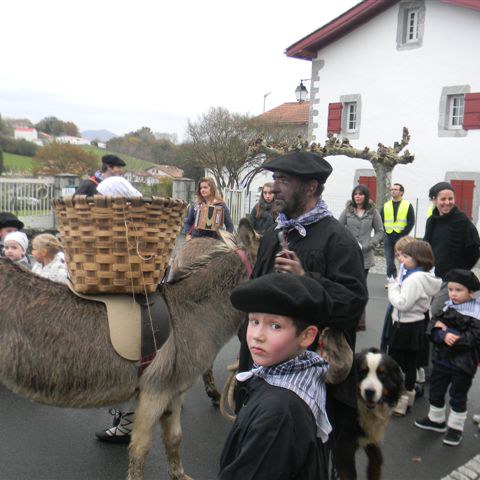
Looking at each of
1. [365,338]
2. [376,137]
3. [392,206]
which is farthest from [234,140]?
[365,338]

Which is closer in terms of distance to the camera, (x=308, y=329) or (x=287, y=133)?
(x=308, y=329)

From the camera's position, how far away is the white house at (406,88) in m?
16.8

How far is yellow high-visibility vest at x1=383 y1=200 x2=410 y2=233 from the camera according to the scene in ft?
31.0

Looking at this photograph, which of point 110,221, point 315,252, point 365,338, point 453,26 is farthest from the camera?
point 453,26

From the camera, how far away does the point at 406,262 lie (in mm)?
4410

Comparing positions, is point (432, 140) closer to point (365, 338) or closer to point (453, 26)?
point (453, 26)

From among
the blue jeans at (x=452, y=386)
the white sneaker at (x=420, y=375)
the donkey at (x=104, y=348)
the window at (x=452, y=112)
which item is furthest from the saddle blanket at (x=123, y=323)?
the window at (x=452, y=112)

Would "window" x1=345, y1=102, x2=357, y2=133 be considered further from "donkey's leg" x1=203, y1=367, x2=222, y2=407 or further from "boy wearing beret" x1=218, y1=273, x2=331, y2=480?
"boy wearing beret" x1=218, y1=273, x2=331, y2=480

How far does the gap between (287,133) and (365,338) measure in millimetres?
19671

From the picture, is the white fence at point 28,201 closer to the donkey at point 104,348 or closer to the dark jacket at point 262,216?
the dark jacket at point 262,216

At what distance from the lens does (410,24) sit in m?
18.4

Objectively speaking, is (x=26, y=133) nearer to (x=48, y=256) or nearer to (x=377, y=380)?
(x=48, y=256)

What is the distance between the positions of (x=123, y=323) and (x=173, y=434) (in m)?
0.87

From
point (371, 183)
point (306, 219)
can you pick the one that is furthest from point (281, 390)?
point (371, 183)
